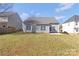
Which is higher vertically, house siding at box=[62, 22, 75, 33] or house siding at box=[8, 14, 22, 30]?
house siding at box=[8, 14, 22, 30]

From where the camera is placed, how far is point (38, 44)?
3055 mm

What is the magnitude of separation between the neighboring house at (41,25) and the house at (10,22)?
0.08 m

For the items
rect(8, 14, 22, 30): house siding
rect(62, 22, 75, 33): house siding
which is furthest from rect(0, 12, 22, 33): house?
rect(62, 22, 75, 33): house siding

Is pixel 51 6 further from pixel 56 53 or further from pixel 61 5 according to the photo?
pixel 56 53

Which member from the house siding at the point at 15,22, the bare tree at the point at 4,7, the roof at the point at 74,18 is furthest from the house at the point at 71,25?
the bare tree at the point at 4,7

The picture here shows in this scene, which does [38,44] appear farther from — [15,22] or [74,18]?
[74,18]

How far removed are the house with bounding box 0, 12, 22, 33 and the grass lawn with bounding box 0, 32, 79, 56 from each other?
0.07m

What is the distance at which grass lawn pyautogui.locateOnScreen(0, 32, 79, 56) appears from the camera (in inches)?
119

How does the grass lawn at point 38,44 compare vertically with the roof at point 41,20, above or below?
below

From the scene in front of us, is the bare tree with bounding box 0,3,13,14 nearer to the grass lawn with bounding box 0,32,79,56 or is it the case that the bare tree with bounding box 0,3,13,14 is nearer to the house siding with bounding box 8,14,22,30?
the house siding with bounding box 8,14,22,30

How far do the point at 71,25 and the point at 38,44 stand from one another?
1.34 feet

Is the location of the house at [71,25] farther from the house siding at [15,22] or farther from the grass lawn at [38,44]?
the house siding at [15,22]

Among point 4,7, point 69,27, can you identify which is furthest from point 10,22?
point 69,27

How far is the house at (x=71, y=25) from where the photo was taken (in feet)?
9.91
